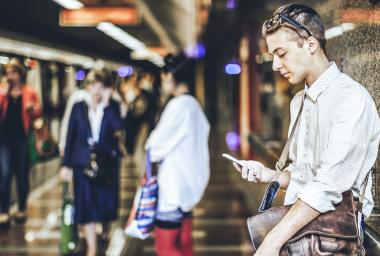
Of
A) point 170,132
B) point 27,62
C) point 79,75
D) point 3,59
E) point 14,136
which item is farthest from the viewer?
point 79,75

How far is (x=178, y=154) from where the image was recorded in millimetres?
4523

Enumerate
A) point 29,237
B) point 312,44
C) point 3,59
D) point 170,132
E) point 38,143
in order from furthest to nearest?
point 38,143
point 3,59
point 29,237
point 170,132
point 312,44

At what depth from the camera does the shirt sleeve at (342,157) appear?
1.69 m

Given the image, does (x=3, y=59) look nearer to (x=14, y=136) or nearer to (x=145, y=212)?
(x=14, y=136)

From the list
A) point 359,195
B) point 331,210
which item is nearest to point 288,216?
point 331,210

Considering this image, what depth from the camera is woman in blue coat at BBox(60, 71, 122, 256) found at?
5.69 meters

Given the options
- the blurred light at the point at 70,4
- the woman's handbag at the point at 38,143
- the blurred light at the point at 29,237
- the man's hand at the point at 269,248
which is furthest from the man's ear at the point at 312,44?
the blurred light at the point at 70,4

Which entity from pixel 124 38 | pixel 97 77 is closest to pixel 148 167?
pixel 97 77

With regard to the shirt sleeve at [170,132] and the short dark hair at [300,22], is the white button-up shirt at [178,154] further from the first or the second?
the short dark hair at [300,22]

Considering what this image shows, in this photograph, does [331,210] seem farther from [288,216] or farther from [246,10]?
[246,10]

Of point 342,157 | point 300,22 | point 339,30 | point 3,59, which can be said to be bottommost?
point 342,157

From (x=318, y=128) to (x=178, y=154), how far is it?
8.93 ft

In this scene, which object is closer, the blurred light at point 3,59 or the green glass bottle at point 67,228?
the green glass bottle at point 67,228

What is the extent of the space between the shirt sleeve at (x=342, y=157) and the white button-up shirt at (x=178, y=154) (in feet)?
9.11
